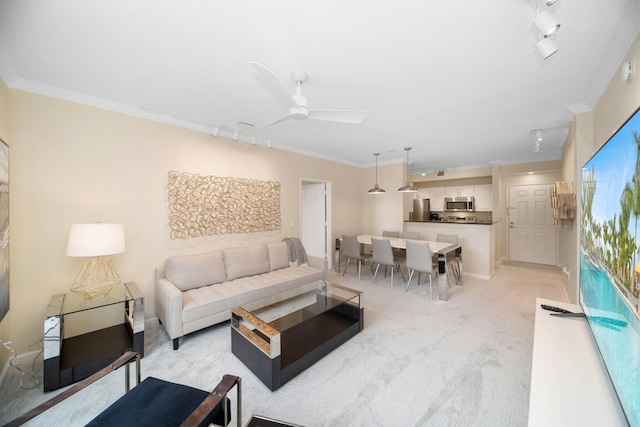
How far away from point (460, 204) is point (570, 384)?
6.37 metres

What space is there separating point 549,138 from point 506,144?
0.56 meters

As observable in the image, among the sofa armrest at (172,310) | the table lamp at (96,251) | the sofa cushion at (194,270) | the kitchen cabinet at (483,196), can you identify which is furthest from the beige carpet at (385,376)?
the kitchen cabinet at (483,196)

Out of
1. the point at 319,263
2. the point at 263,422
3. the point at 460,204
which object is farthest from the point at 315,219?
the point at 263,422

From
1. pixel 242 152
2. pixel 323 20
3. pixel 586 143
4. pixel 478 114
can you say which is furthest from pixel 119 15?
pixel 586 143

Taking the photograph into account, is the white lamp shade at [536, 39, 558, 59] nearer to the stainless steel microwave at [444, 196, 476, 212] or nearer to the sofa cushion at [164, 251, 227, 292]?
the sofa cushion at [164, 251, 227, 292]

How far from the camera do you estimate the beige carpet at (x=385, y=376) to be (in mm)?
1651

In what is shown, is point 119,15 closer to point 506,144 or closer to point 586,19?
point 586,19

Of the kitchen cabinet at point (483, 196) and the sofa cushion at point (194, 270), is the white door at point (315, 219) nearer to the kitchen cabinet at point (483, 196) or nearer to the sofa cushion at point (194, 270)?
the sofa cushion at point (194, 270)

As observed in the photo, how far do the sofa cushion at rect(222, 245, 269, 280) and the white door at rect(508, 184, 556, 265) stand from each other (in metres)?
6.20

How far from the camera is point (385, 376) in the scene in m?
2.01

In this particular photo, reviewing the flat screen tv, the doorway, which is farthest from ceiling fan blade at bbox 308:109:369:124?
the doorway

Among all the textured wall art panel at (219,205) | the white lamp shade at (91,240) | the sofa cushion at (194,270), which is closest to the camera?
the white lamp shade at (91,240)

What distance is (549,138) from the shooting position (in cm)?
403

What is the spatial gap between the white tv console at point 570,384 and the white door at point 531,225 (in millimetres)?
5613
